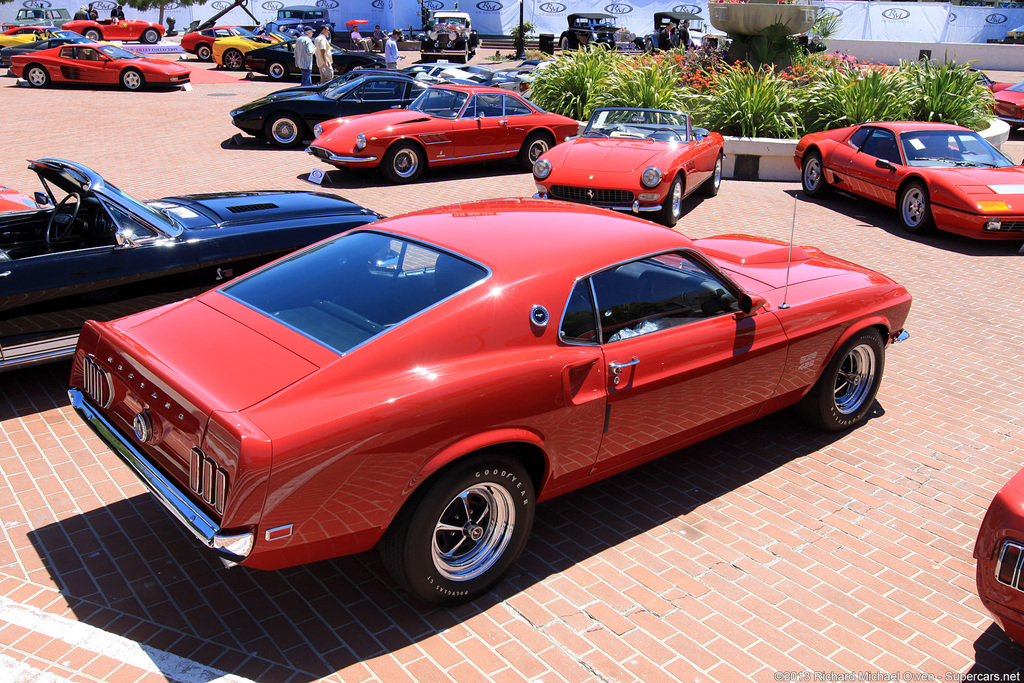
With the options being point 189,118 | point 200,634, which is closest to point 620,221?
point 200,634

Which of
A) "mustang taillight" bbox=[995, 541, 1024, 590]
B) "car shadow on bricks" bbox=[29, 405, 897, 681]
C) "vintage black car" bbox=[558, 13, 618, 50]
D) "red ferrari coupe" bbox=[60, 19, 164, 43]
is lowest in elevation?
"car shadow on bricks" bbox=[29, 405, 897, 681]

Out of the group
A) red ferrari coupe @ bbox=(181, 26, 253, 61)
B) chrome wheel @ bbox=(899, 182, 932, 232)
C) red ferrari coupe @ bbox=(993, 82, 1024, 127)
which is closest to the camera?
chrome wheel @ bbox=(899, 182, 932, 232)

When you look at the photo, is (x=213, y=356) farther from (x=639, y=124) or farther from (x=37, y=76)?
(x=37, y=76)

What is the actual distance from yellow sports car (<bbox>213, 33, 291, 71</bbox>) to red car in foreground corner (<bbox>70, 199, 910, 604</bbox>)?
28.3m

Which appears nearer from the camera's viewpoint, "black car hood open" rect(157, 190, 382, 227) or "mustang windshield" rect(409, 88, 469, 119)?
"black car hood open" rect(157, 190, 382, 227)

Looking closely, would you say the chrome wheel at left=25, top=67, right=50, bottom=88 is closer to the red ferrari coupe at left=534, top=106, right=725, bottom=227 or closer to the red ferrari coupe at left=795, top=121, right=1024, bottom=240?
the red ferrari coupe at left=534, top=106, right=725, bottom=227

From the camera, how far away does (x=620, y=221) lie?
415 centimetres

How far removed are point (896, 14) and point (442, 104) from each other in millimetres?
34195

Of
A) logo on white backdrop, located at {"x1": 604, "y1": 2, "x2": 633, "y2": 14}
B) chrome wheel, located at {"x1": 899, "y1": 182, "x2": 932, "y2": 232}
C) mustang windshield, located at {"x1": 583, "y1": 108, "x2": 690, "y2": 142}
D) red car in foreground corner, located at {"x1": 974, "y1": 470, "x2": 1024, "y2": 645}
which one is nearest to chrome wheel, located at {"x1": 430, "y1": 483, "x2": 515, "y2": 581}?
red car in foreground corner, located at {"x1": 974, "y1": 470, "x2": 1024, "y2": 645}

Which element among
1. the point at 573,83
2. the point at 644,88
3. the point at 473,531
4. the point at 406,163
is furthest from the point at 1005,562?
the point at 573,83

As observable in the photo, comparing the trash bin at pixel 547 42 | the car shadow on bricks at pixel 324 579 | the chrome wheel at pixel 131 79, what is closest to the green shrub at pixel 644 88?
the car shadow on bricks at pixel 324 579

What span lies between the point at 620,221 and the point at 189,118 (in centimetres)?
1626

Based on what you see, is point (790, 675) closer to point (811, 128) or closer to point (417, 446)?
point (417, 446)

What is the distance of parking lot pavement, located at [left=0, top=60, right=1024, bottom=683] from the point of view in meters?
3.04
